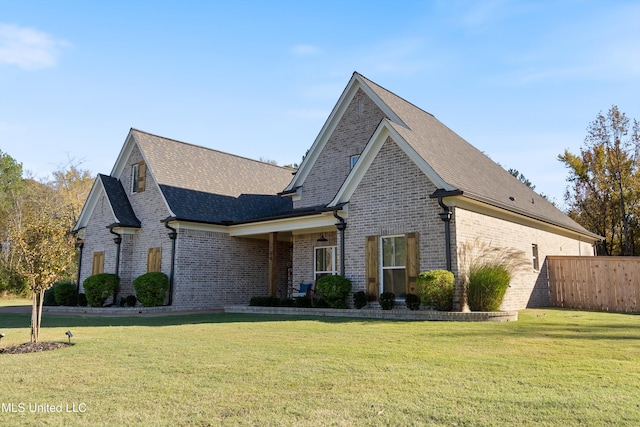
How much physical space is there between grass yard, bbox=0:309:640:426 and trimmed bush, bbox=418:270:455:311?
259cm

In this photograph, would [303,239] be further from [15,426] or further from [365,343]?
[15,426]

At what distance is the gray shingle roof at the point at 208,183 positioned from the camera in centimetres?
Result: 1933

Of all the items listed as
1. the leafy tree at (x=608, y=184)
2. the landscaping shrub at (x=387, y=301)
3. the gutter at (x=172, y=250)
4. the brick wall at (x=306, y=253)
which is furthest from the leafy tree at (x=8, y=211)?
the leafy tree at (x=608, y=184)

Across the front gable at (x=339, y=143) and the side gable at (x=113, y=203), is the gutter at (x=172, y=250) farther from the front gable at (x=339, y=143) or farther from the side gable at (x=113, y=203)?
the front gable at (x=339, y=143)

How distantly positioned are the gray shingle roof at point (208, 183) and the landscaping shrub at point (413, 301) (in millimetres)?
7988

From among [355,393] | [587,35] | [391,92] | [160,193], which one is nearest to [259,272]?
[160,193]

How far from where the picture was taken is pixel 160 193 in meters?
19.0

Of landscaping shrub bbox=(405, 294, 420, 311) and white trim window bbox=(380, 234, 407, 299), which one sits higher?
white trim window bbox=(380, 234, 407, 299)

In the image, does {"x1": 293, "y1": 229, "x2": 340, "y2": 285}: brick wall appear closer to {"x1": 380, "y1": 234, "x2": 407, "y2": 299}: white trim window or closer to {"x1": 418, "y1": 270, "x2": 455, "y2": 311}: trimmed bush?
{"x1": 380, "y1": 234, "x2": 407, "y2": 299}: white trim window

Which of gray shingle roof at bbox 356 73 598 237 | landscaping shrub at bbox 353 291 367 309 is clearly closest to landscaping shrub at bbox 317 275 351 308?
landscaping shrub at bbox 353 291 367 309

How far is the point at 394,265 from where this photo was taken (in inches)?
539

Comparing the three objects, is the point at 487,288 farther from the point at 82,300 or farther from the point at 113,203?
the point at 82,300

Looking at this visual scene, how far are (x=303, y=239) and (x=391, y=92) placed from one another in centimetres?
694

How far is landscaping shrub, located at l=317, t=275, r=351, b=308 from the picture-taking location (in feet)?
45.5
